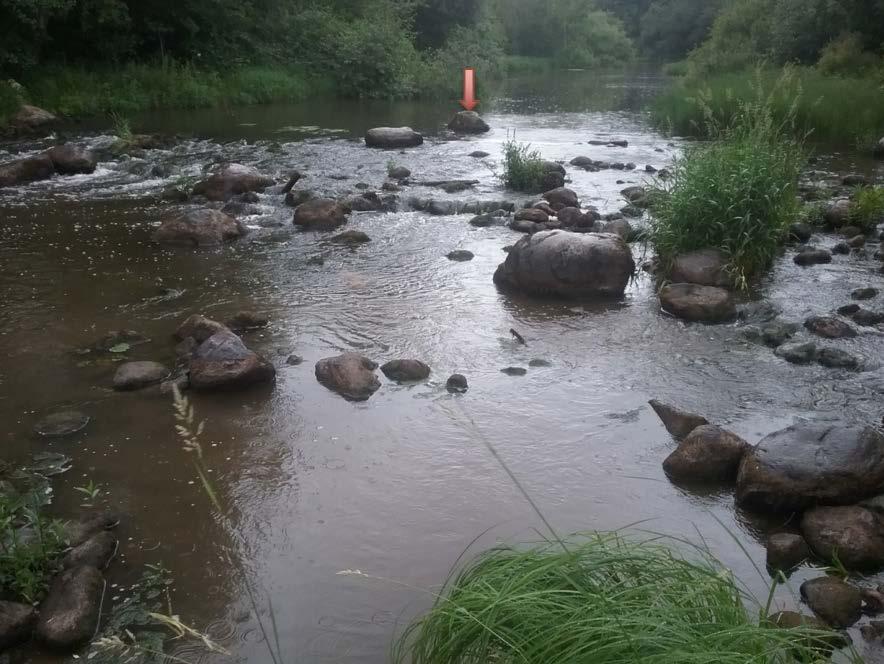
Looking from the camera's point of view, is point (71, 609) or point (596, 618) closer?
point (596, 618)

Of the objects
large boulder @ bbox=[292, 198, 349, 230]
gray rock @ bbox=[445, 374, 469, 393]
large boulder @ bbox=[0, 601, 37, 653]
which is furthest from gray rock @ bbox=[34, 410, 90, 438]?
large boulder @ bbox=[292, 198, 349, 230]

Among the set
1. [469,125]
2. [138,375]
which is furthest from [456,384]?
[469,125]

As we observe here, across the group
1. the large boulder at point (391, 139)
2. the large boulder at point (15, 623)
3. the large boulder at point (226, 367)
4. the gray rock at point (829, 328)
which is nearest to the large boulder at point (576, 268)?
the gray rock at point (829, 328)

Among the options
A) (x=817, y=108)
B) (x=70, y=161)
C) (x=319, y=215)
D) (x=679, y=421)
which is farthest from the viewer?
(x=817, y=108)

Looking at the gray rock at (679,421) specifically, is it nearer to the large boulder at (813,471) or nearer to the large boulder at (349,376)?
the large boulder at (813,471)

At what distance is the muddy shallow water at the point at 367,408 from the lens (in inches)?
164

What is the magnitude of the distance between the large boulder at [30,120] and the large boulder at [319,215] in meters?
10.4

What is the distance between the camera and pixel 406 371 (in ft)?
20.6

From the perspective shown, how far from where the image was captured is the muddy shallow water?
4.16m

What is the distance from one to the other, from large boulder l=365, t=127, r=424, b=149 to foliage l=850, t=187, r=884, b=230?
940cm

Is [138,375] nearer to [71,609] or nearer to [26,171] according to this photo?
[71,609]

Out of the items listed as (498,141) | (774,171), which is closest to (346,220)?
(774,171)

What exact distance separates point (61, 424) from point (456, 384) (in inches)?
104

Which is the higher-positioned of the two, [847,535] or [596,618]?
[596,618]
